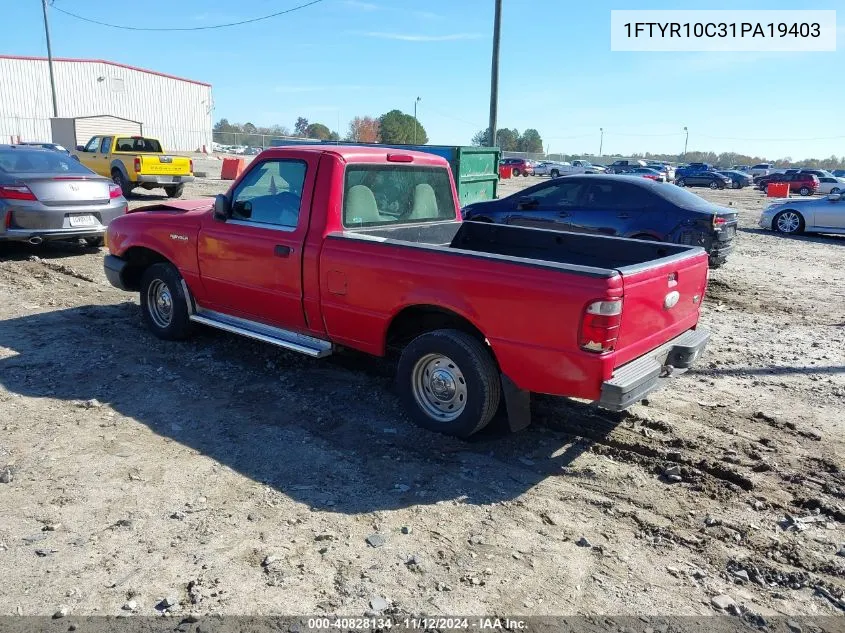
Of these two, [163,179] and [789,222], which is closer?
[789,222]

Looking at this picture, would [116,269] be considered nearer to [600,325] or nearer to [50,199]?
[50,199]

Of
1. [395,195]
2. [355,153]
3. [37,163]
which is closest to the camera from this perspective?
[355,153]

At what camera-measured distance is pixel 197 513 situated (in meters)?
3.64

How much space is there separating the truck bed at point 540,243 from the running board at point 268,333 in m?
0.90

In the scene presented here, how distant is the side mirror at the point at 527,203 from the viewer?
419 inches

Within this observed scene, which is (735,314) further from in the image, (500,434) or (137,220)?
(137,220)

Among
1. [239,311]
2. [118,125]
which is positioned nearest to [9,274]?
[239,311]

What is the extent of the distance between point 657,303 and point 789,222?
15.2 m

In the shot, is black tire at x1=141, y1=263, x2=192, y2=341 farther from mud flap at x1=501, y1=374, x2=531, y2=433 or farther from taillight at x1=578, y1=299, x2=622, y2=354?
taillight at x1=578, y1=299, x2=622, y2=354

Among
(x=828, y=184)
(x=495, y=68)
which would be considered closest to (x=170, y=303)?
(x=495, y=68)

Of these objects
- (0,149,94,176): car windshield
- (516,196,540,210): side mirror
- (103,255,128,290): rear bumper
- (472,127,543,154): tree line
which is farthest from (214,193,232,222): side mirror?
(472,127,543,154): tree line

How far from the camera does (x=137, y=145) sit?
19188mm

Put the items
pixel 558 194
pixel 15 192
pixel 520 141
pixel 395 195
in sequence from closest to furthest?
pixel 395 195
pixel 15 192
pixel 558 194
pixel 520 141

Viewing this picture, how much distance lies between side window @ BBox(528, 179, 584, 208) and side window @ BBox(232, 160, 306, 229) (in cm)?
609
